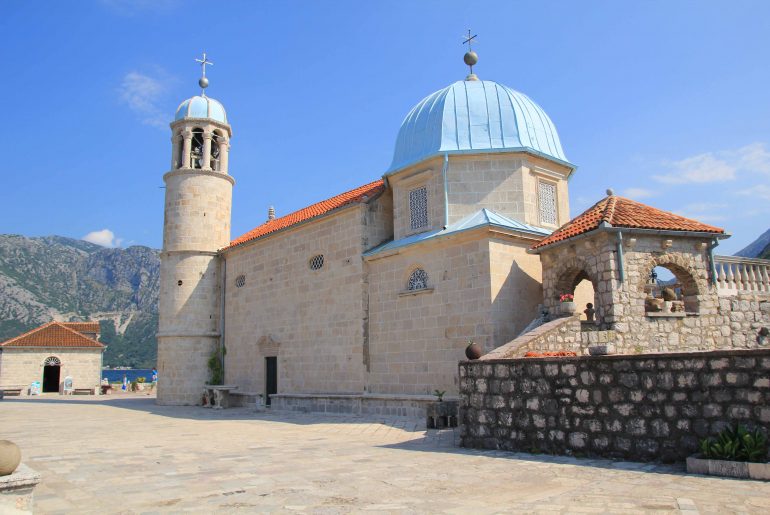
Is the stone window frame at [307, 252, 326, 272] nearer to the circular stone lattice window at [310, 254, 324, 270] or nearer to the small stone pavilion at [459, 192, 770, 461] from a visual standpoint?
the circular stone lattice window at [310, 254, 324, 270]

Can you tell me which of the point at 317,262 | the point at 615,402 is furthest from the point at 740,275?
the point at 317,262

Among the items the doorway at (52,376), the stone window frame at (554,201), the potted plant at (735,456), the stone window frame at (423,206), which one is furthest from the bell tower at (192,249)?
the potted plant at (735,456)

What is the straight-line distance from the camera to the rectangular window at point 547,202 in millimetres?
16688

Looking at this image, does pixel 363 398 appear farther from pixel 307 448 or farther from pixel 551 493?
pixel 551 493

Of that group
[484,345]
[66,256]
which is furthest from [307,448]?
[66,256]

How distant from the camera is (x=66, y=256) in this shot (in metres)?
108

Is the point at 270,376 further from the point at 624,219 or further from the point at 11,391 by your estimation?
the point at 11,391

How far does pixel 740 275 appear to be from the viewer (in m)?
13.0

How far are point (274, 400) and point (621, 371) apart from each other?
584 inches

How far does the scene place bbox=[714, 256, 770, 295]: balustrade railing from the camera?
12.8 metres

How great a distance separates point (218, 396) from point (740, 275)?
18.0 metres

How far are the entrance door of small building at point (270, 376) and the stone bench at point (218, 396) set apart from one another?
6.47 feet

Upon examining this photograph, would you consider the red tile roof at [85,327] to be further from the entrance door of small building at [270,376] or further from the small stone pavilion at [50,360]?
the entrance door of small building at [270,376]

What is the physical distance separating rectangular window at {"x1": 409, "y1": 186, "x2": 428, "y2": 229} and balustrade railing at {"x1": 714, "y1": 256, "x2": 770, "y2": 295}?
7.68 meters
